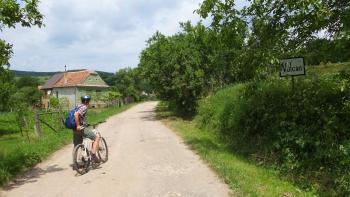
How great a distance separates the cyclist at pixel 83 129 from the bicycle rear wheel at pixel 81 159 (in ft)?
1.18

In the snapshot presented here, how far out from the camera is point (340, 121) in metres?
8.64

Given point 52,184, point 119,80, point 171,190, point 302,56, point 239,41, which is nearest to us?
point 171,190

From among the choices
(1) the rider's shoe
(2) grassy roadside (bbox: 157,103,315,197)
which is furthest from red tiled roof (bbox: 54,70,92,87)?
(1) the rider's shoe

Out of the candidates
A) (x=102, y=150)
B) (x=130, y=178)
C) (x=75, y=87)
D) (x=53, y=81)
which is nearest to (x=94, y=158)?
(x=102, y=150)

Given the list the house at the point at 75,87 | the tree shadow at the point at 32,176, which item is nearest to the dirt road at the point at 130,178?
the tree shadow at the point at 32,176

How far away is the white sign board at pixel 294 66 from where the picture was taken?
1020 centimetres

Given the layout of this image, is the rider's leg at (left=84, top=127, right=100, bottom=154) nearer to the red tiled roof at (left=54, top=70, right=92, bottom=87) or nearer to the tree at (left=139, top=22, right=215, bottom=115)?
the tree at (left=139, top=22, right=215, bottom=115)

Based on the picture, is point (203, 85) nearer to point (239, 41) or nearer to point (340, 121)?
point (239, 41)

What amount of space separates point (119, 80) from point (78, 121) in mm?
87548

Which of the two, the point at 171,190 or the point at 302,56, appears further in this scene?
the point at 302,56

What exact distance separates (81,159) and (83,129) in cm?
75

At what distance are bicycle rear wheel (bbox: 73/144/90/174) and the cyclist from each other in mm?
361

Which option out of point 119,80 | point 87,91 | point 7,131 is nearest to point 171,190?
point 7,131

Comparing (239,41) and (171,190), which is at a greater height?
(239,41)
